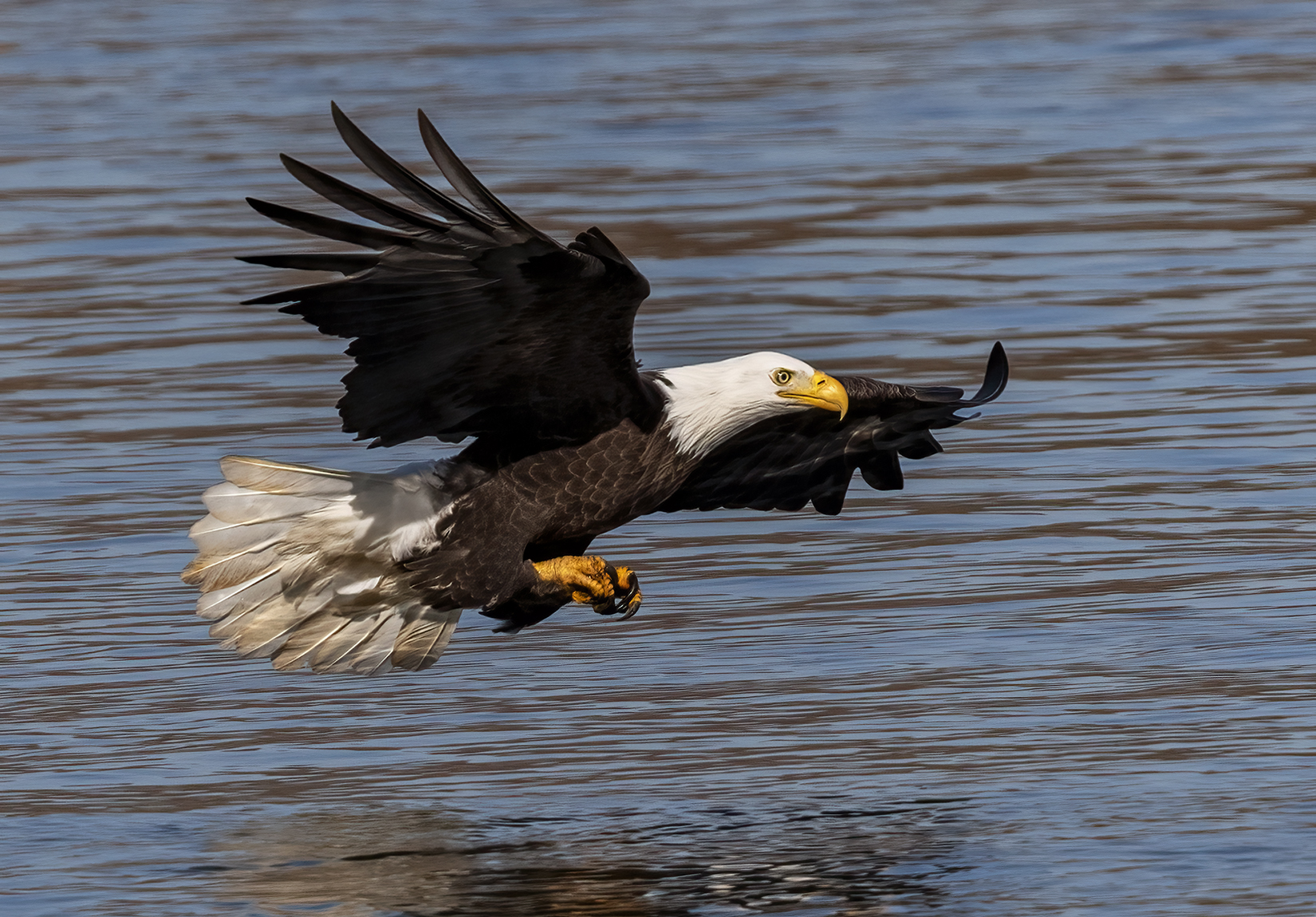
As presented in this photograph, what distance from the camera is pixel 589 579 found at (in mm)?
6664

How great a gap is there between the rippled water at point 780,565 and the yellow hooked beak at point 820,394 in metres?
0.74

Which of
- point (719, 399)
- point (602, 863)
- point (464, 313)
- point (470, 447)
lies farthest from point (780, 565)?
point (602, 863)

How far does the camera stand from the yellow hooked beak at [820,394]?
675cm

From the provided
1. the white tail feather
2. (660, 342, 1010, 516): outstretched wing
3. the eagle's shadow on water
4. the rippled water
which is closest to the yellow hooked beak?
(660, 342, 1010, 516): outstretched wing

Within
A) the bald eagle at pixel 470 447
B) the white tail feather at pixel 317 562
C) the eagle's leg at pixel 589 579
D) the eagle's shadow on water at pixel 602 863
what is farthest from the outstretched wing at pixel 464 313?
the eagle's shadow on water at pixel 602 863

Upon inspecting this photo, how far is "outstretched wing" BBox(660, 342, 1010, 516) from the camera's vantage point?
7.25 meters

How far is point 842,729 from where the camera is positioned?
6500mm

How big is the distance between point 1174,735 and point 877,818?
90 centimetres

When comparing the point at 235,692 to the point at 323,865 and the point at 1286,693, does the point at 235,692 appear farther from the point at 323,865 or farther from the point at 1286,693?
the point at 1286,693

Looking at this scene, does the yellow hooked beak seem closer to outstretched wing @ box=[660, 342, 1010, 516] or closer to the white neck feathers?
the white neck feathers

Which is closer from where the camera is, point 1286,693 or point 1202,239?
point 1286,693

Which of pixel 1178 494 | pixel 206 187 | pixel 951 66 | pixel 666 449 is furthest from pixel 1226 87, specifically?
pixel 666 449

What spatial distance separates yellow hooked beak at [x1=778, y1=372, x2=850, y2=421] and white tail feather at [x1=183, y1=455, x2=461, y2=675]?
0.93 metres

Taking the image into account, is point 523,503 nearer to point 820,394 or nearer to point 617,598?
point 617,598
